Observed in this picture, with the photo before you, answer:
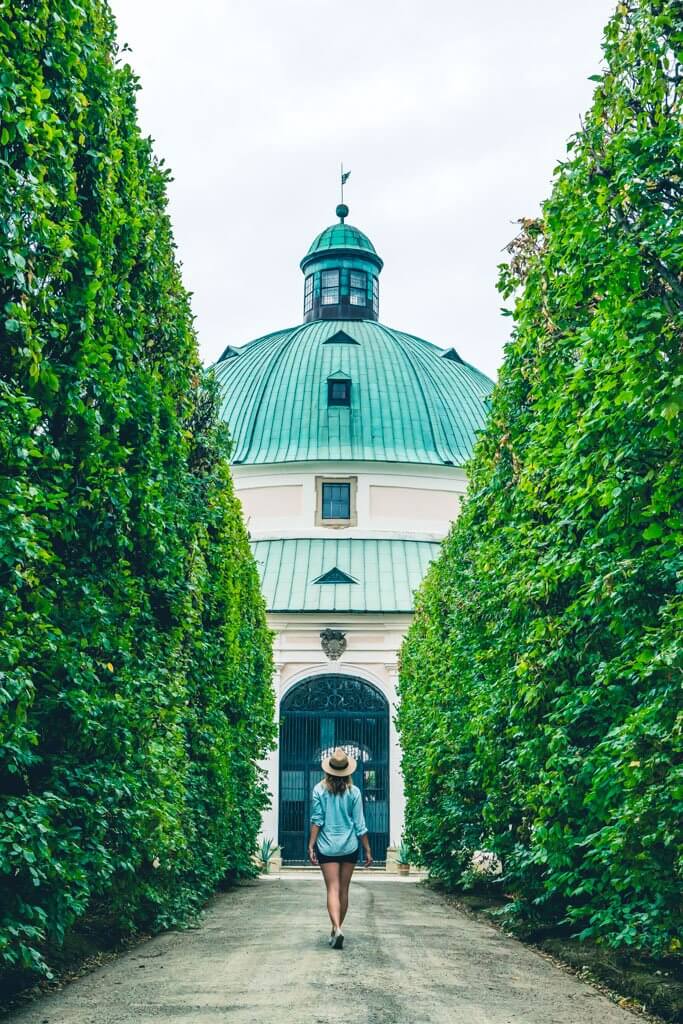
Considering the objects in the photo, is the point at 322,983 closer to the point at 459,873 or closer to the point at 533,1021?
the point at 533,1021

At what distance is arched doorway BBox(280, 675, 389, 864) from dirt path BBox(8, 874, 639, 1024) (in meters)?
24.6

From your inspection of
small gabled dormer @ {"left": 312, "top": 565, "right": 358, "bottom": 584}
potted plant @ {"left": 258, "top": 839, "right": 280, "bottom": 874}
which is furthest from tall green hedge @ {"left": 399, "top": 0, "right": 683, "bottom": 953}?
small gabled dormer @ {"left": 312, "top": 565, "right": 358, "bottom": 584}

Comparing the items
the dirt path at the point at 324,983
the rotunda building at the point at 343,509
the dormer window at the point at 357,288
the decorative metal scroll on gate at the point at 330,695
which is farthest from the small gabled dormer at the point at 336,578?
the dirt path at the point at 324,983

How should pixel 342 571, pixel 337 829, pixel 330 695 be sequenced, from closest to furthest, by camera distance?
pixel 337 829 < pixel 330 695 < pixel 342 571

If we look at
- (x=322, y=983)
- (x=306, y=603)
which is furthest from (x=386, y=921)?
(x=306, y=603)

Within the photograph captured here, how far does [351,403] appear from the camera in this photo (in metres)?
43.2

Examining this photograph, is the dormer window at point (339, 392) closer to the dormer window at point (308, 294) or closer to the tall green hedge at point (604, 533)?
the dormer window at point (308, 294)

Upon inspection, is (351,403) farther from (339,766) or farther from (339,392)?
(339,766)

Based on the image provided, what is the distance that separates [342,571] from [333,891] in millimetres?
29435

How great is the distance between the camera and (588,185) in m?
8.96

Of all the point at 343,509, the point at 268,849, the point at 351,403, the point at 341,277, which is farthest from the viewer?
the point at 341,277

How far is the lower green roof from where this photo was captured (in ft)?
126

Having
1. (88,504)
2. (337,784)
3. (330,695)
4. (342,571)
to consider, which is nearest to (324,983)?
(337,784)

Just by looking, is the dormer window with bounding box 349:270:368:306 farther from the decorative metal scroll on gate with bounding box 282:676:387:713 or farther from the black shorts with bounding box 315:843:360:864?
the black shorts with bounding box 315:843:360:864
